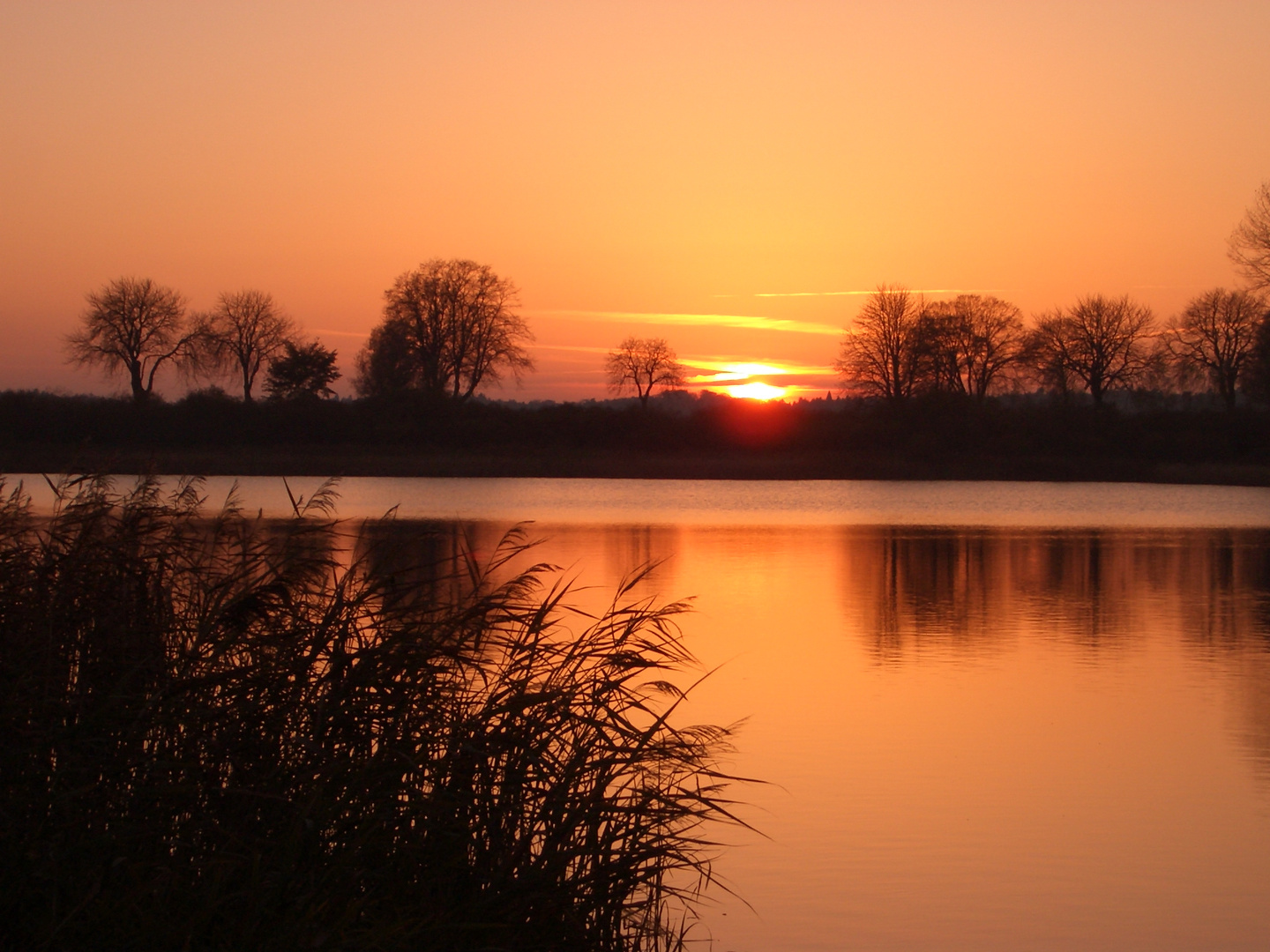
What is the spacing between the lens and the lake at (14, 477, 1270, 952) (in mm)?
5988

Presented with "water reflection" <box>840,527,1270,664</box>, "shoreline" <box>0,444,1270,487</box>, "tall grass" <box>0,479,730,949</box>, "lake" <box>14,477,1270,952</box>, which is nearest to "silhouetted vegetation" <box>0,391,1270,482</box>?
"shoreline" <box>0,444,1270,487</box>

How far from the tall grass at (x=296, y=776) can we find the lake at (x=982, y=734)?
1326 millimetres

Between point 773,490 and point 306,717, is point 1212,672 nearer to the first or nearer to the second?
point 306,717

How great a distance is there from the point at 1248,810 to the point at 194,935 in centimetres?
629

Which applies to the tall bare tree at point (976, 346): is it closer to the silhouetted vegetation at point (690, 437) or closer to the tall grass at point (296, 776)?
the silhouetted vegetation at point (690, 437)

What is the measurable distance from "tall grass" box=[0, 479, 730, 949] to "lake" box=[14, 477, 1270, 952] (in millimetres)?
1326

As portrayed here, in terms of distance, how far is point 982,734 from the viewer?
941 centimetres

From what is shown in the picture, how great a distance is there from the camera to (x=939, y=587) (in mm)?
18016

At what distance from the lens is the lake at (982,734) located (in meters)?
5.99

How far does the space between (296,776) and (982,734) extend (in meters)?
6.38

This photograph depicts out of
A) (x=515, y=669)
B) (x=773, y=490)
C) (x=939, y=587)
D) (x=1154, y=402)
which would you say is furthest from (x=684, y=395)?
(x=515, y=669)

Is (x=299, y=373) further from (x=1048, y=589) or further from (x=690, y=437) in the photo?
(x=1048, y=589)

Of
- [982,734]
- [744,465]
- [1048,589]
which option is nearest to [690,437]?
[744,465]

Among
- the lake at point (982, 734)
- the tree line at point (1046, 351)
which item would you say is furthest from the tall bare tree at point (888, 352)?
the lake at point (982, 734)
